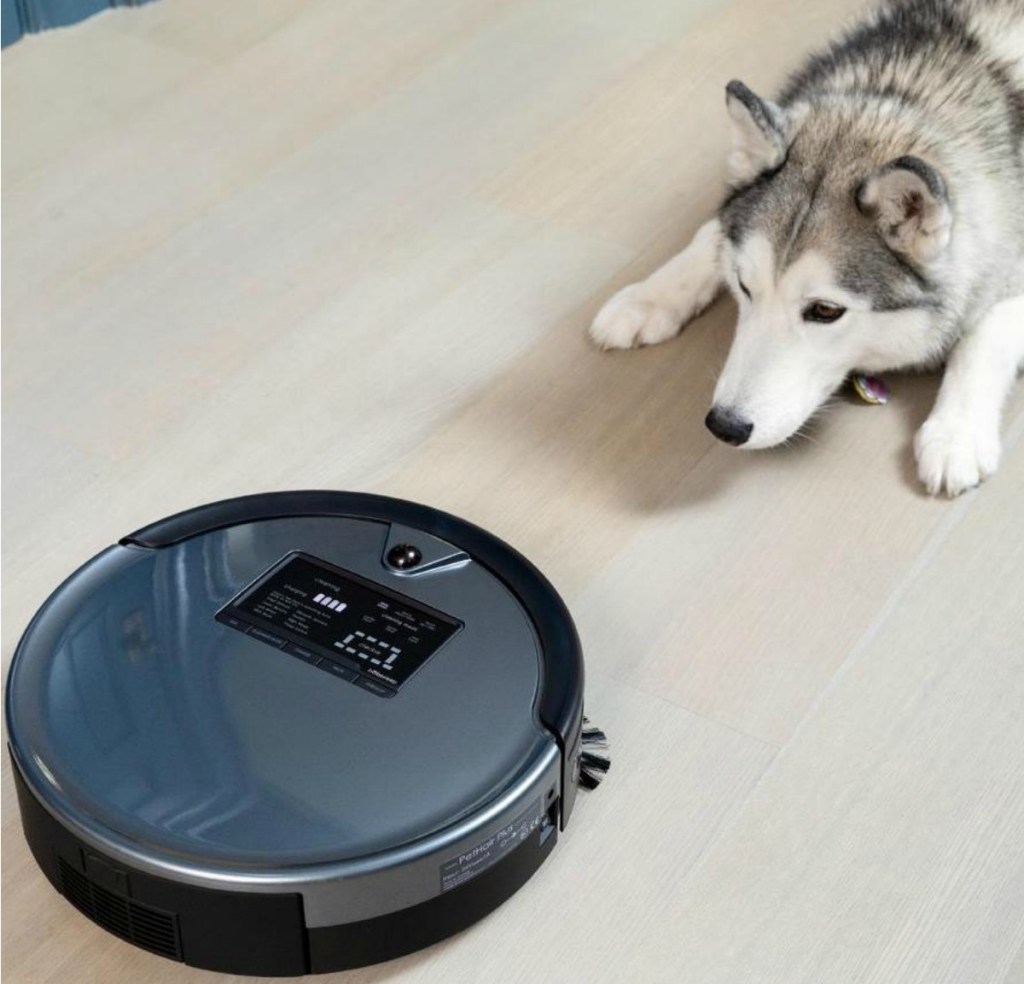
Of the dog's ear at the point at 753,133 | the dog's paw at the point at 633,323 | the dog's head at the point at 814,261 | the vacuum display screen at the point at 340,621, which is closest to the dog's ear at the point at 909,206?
the dog's head at the point at 814,261

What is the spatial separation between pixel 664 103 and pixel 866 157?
2.74 feet

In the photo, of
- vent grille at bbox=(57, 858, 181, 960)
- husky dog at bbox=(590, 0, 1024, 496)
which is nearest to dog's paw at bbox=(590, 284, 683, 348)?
husky dog at bbox=(590, 0, 1024, 496)

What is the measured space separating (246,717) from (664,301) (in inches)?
36.8

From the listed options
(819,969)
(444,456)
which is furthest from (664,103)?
(819,969)

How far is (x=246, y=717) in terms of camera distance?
1351 mm

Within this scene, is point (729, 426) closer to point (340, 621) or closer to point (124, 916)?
point (340, 621)

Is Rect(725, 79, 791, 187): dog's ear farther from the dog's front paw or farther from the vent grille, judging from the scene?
the vent grille

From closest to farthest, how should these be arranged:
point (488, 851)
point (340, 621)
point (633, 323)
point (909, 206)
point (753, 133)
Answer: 1. point (488, 851)
2. point (340, 621)
3. point (909, 206)
4. point (753, 133)
5. point (633, 323)

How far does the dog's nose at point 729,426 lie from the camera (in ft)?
5.66

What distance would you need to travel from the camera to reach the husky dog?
171cm

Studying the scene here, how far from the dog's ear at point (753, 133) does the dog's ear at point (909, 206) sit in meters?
0.13

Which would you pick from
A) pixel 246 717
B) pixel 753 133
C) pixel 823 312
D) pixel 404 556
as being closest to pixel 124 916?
pixel 246 717

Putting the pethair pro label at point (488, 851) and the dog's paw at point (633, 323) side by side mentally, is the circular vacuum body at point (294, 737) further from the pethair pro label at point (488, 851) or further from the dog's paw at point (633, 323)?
the dog's paw at point (633, 323)

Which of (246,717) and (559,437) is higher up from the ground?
(246,717)
